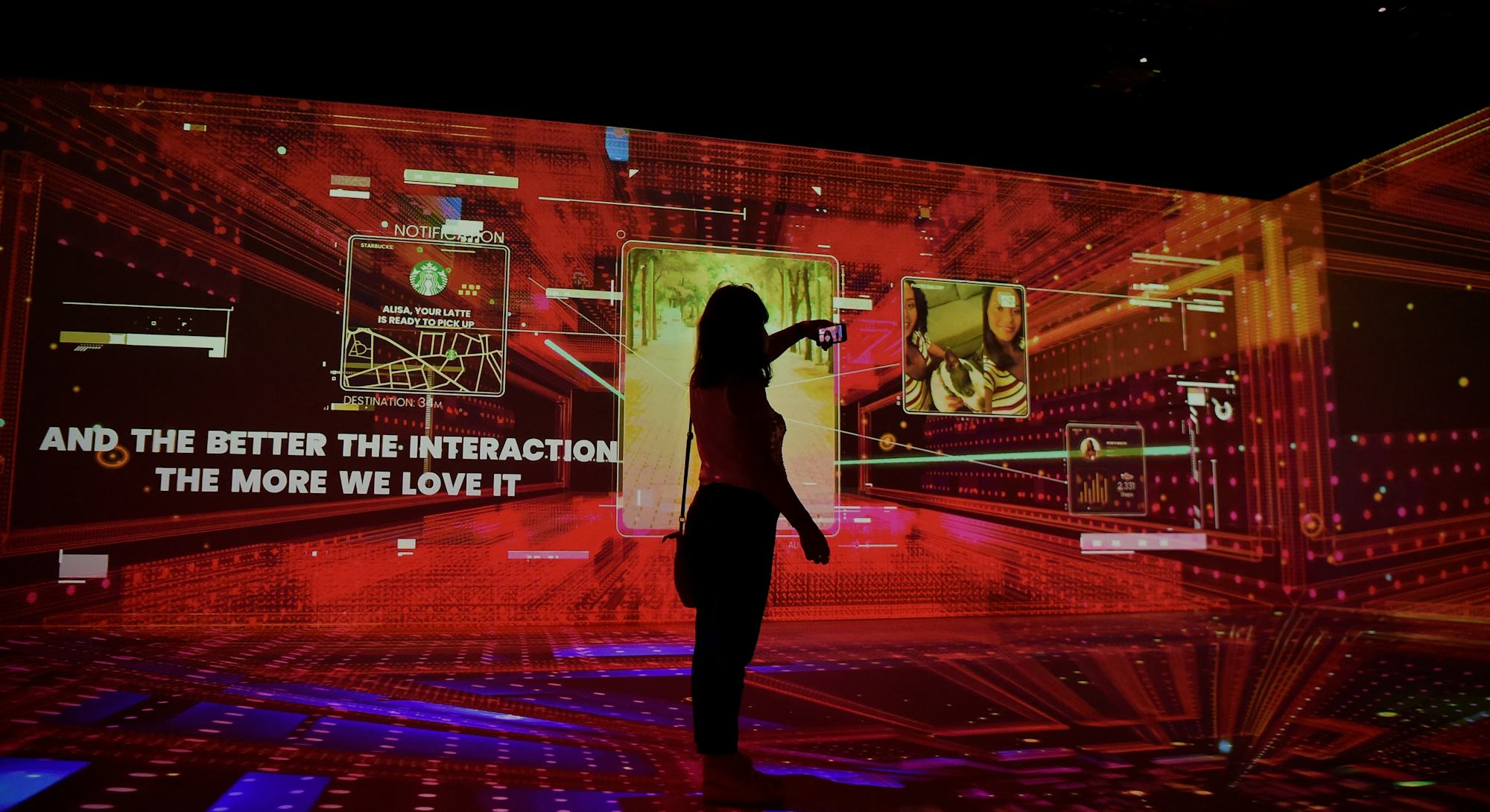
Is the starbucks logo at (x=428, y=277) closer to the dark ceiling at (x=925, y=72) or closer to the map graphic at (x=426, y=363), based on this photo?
the map graphic at (x=426, y=363)

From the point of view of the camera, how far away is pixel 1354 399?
4957 mm

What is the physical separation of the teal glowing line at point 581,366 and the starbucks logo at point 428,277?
565 mm

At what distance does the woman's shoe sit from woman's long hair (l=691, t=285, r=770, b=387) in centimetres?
74

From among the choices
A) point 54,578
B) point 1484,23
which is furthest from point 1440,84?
point 54,578

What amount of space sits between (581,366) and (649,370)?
0.34 m

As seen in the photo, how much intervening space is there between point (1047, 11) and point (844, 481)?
2378 mm

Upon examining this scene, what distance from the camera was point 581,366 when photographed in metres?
3.99

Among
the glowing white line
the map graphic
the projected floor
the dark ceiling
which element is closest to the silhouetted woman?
the projected floor

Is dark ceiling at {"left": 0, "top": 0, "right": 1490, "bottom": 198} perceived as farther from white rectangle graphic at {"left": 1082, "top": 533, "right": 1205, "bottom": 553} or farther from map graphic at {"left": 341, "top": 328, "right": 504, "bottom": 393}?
white rectangle graphic at {"left": 1082, "top": 533, "right": 1205, "bottom": 553}

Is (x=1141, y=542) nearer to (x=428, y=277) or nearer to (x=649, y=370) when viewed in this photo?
(x=649, y=370)

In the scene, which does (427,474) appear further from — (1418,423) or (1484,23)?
(1418,423)

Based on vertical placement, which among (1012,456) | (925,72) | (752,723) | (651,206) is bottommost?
(752,723)

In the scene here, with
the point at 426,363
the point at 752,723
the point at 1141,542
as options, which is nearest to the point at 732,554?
the point at 752,723

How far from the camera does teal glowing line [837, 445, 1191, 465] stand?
432 cm
